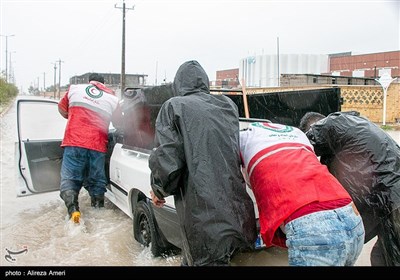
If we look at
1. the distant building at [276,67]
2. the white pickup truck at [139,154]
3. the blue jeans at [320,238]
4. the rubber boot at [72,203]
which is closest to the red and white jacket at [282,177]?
the blue jeans at [320,238]

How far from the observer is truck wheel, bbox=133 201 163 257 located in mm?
3227

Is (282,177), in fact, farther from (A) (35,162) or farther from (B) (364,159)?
(A) (35,162)

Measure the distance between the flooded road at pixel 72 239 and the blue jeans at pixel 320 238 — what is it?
0.53 meters

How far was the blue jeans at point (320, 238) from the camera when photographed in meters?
1.67

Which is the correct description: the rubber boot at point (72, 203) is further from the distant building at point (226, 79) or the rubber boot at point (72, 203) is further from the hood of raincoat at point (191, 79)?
the distant building at point (226, 79)

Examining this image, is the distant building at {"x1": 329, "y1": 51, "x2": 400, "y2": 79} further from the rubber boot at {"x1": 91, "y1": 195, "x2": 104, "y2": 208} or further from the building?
the rubber boot at {"x1": 91, "y1": 195, "x2": 104, "y2": 208}

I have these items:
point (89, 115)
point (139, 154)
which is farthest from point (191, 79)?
point (89, 115)

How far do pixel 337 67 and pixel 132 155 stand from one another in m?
38.9

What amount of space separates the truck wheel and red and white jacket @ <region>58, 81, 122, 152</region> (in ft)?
4.22

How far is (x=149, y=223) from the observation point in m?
3.26

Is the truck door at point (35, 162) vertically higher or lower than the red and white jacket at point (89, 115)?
lower

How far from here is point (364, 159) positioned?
2.56m

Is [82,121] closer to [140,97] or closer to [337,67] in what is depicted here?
[140,97]
